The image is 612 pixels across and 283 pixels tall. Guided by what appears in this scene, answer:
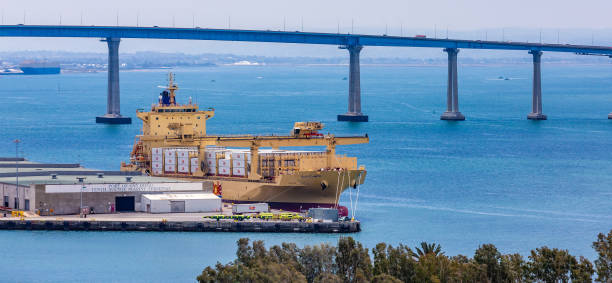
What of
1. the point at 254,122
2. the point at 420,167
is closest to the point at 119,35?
the point at 254,122

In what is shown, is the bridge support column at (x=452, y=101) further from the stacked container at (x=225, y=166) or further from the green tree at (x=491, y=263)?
the green tree at (x=491, y=263)

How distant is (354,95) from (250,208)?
330 ft

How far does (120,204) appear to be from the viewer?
6488 cm

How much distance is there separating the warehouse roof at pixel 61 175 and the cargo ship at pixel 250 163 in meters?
2.36

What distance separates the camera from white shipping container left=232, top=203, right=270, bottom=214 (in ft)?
211

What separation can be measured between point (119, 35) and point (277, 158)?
10174 centimetres

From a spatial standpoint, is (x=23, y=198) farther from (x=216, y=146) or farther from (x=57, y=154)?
(x=57, y=154)

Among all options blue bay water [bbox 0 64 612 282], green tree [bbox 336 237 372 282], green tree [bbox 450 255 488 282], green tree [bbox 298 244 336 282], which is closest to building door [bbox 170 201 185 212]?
blue bay water [bbox 0 64 612 282]

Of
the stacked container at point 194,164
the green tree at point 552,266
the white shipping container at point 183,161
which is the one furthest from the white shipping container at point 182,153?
the green tree at point 552,266

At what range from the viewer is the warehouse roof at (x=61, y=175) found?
66812mm

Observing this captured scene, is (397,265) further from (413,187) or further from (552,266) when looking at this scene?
(413,187)

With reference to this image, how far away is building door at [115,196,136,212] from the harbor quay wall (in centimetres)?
325

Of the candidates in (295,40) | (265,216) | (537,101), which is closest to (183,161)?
(265,216)

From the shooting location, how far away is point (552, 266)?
140 feet
